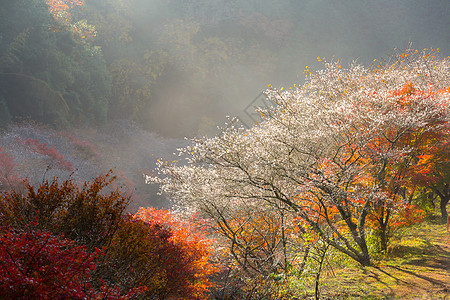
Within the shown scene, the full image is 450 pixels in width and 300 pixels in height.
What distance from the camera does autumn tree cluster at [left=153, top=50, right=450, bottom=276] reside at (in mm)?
6422

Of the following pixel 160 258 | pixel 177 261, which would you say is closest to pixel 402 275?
pixel 177 261

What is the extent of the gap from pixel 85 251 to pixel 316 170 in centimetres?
466

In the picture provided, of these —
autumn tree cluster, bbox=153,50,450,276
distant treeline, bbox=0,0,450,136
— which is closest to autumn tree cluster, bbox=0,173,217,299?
autumn tree cluster, bbox=153,50,450,276

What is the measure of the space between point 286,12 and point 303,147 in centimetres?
3889

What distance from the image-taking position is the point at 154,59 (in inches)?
1119

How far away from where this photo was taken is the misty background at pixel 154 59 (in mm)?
16844

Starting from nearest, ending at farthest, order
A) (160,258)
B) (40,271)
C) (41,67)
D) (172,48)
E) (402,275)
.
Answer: (40,271) < (402,275) < (160,258) < (41,67) < (172,48)

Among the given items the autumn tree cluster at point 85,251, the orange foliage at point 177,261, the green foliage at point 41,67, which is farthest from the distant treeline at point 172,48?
the autumn tree cluster at point 85,251

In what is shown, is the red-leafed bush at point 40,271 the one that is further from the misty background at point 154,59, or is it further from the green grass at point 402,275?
the misty background at point 154,59

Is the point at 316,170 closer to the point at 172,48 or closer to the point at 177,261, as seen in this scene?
the point at 177,261

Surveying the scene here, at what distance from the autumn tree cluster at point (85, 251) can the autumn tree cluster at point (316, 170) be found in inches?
57.5

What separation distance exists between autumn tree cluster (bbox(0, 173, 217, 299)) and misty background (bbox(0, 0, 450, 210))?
2790 mm

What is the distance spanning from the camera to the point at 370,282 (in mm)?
5941

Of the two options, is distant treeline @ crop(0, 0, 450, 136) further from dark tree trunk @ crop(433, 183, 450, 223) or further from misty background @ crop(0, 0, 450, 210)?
dark tree trunk @ crop(433, 183, 450, 223)
